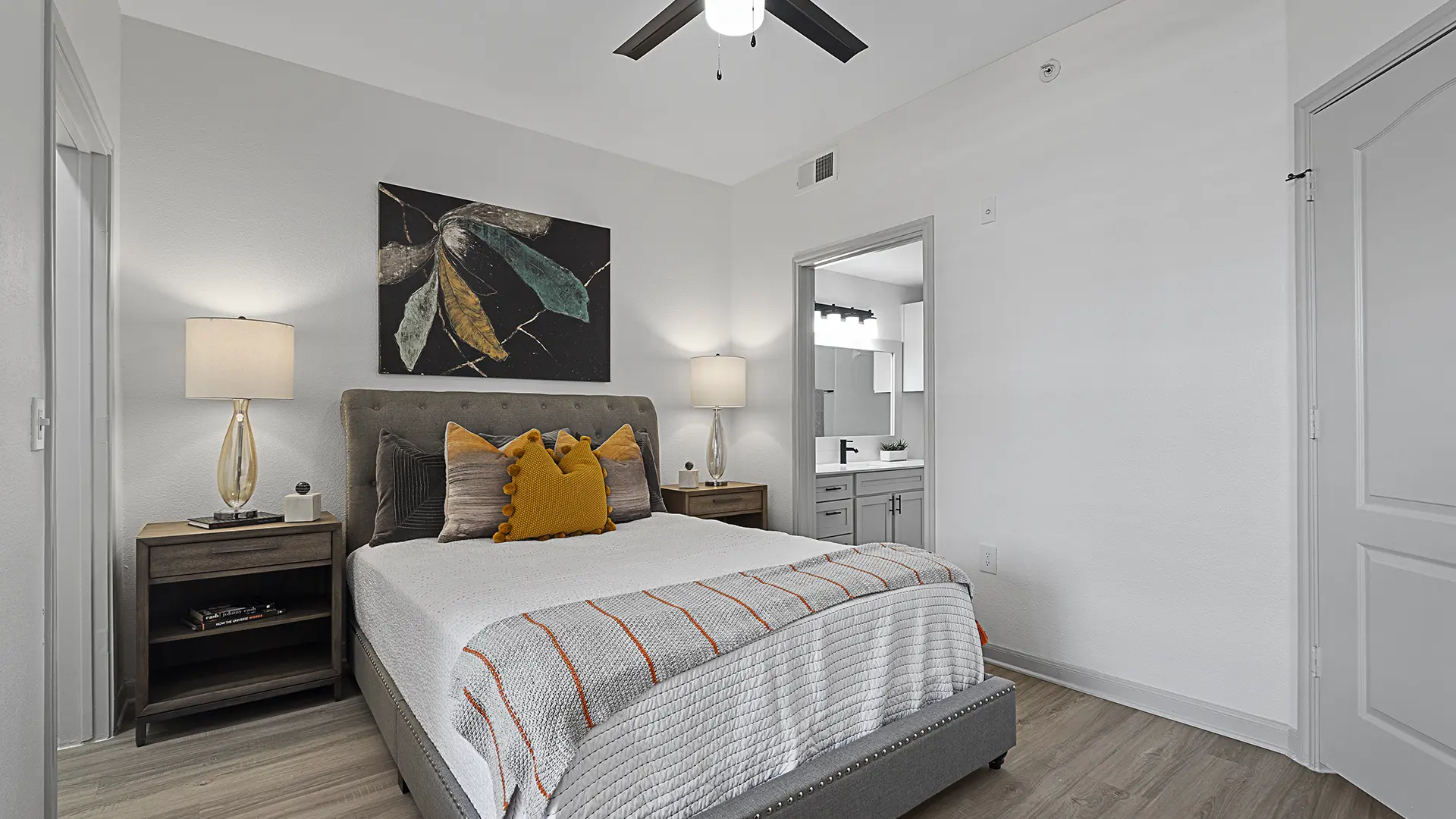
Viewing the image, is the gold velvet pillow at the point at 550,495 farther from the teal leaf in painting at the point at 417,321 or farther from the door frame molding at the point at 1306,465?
the door frame molding at the point at 1306,465

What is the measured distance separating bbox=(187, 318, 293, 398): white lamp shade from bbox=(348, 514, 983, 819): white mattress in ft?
2.61

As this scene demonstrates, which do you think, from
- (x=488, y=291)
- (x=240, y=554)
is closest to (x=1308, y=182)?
(x=488, y=291)

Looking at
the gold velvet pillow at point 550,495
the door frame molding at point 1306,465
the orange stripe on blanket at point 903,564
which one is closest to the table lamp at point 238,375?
the gold velvet pillow at point 550,495

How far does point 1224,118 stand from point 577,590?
8.81 ft

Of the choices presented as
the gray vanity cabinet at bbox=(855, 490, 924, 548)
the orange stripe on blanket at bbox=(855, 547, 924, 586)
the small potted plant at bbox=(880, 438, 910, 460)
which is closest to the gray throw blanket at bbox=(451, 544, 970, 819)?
the orange stripe on blanket at bbox=(855, 547, 924, 586)

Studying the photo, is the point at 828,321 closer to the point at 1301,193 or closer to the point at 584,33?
the point at 584,33

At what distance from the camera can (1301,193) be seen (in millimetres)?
2283

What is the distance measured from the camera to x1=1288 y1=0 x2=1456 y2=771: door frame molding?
7.36ft

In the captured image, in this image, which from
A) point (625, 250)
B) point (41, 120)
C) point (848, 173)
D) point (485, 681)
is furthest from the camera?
point (625, 250)

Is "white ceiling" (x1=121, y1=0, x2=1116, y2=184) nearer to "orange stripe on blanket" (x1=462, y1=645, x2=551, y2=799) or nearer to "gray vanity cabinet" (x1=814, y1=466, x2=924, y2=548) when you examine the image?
"gray vanity cabinet" (x1=814, y1=466, x2=924, y2=548)

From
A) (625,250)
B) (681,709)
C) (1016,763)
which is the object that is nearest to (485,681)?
(681,709)

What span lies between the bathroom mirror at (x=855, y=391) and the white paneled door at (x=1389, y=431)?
12.2ft

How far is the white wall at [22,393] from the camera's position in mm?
1391

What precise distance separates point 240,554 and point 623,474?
58.9 inches
